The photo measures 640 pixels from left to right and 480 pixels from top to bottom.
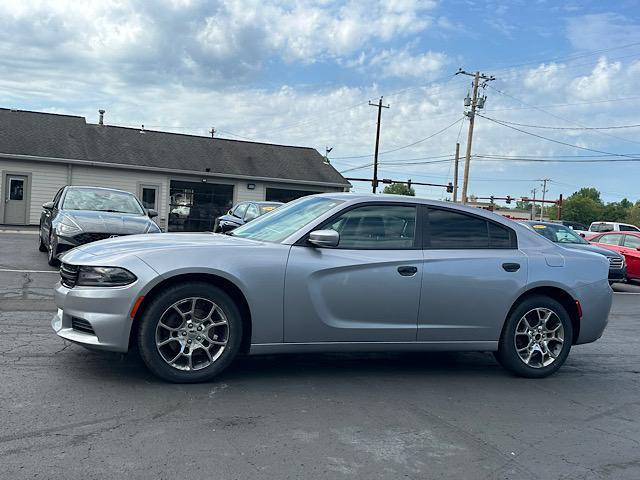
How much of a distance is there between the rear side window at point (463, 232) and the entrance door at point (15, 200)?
23389mm

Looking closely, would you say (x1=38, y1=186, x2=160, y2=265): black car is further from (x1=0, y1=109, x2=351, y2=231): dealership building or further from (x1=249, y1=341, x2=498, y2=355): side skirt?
(x1=0, y1=109, x2=351, y2=231): dealership building

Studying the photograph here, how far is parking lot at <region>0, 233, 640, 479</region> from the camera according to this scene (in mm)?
3504

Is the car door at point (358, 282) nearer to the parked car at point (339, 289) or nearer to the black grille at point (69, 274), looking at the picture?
the parked car at point (339, 289)

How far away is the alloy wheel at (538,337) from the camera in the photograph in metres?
5.65

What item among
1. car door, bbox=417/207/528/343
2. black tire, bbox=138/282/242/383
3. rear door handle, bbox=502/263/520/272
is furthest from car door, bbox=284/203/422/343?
rear door handle, bbox=502/263/520/272

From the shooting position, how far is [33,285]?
9.20 meters

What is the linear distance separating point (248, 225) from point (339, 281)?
1301 millimetres

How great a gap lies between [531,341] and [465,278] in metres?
0.96

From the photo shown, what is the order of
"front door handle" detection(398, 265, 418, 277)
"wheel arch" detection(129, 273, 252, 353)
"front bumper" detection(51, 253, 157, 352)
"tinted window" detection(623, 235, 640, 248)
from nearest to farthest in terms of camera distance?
1. "front bumper" detection(51, 253, 157, 352)
2. "wheel arch" detection(129, 273, 252, 353)
3. "front door handle" detection(398, 265, 418, 277)
4. "tinted window" detection(623, 235, 640, 248)

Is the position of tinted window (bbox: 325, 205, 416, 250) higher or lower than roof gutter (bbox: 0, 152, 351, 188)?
lower

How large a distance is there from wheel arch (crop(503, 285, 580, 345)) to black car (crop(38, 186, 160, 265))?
6475 mm

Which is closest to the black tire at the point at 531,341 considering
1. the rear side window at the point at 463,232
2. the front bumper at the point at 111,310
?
the rear side window at the point at 463,232

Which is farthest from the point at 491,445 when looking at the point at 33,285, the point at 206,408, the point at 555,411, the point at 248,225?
the point at 33,285

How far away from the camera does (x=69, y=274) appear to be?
15.8 feet
